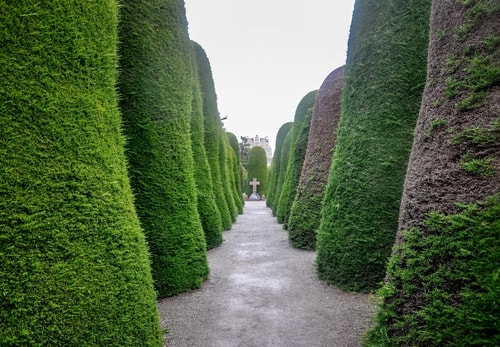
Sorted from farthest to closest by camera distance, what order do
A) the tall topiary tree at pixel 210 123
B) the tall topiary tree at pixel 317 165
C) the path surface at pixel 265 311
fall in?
1. the tall topiary tree at pixel 210 123
2. the tall topiary tree at pixel 317 165
3. the path surface at pixel 265 311

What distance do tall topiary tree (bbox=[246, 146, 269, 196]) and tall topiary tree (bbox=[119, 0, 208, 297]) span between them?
2689 centimetres

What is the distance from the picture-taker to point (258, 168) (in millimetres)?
33156

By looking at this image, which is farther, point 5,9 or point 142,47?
point 142,47

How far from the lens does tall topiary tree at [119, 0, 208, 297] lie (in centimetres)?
476

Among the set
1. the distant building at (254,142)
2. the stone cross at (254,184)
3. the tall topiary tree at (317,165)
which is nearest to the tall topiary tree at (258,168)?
the stone cross at (254,184)

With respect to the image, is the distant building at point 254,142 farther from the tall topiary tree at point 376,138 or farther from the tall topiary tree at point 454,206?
the tall topiary tree at point 454,206

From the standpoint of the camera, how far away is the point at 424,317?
2.21 m

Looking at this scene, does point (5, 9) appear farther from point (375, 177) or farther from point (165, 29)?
point (375, 177)

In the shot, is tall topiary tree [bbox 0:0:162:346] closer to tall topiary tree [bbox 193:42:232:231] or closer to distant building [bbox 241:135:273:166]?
tall topiary tree [bbox 193:42:232:231]

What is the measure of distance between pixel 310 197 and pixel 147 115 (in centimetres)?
512

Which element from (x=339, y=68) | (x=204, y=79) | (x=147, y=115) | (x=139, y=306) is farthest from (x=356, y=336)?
(x=204, y=79)

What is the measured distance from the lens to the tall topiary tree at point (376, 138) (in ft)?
15.9

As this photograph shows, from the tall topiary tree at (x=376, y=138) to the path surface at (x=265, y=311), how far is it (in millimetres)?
687

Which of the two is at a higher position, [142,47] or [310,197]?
[142,47]
